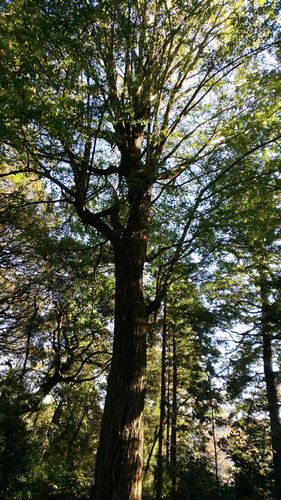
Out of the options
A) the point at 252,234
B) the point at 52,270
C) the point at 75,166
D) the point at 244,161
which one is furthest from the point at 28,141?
the point at 52,270

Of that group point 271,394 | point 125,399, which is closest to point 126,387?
point 125,399

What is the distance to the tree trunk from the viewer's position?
305 cm

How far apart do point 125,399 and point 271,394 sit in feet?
25.3

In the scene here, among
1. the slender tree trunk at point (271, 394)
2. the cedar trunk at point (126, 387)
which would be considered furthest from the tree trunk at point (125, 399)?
the slender tree trunk at point (271, 394)

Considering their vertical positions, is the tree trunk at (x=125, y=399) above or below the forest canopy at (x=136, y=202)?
below

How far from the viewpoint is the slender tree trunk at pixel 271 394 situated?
7.10 m

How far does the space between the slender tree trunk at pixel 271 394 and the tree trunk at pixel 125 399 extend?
522 centimetres

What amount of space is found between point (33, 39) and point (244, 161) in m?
3.50

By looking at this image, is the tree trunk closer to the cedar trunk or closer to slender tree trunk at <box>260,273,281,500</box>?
the cedar trunk

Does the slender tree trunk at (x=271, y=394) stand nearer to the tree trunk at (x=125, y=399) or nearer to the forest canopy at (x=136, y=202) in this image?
the forest canopy at (x=136, y=202)

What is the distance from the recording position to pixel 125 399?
11.1ft

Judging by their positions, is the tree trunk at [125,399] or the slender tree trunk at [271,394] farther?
the slender tree trunk at [271,394]

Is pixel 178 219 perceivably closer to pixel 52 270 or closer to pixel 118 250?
pixel 118 250

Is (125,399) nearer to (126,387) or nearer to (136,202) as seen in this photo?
(126,387)
